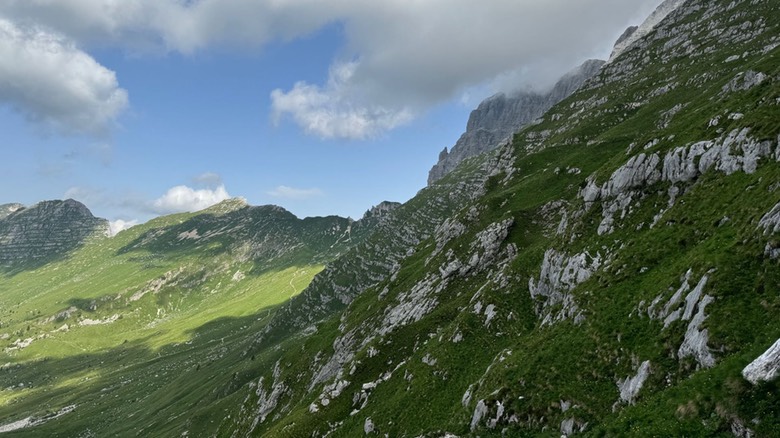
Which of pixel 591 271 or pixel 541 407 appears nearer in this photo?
pixel 541 407

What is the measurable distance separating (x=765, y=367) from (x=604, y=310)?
17.2m

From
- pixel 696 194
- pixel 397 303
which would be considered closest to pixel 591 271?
pixel 696 194

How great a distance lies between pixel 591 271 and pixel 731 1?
205m

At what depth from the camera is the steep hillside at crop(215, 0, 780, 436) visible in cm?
2448

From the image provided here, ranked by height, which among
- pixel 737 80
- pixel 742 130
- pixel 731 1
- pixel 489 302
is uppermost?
pixel 731 1

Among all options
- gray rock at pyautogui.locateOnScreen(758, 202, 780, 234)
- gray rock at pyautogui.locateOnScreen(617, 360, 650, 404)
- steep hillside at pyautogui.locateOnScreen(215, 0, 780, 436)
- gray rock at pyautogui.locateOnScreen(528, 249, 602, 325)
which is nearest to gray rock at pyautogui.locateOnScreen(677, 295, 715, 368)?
steep hillside at pyautogui.locateOnScreen(215, 0, 780, 436)

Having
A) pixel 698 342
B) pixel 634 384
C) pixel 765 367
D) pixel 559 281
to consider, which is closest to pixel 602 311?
pixel 634 384

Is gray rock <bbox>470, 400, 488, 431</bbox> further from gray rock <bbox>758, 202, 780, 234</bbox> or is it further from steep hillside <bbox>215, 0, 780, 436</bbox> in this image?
gray rock <bbox>758, 202, 780, 234</bbox>

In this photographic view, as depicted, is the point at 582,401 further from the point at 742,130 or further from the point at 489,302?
the point at 742,130

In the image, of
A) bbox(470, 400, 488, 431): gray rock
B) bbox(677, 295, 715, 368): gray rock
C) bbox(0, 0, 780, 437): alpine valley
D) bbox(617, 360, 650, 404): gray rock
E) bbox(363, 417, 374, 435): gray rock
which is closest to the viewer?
bbox(0, 0, 780, 437): alpine valley

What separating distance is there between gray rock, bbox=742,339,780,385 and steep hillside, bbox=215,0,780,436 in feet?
0.24

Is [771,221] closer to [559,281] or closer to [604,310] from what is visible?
[604,310]

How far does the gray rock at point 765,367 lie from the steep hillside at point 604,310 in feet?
0.24

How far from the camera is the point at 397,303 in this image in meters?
93.1
